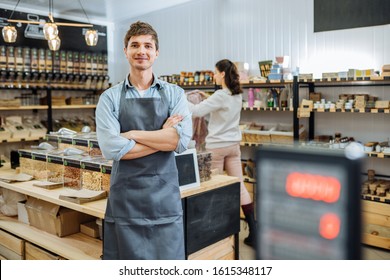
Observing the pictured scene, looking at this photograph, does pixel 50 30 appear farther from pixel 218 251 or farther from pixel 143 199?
pixel 218 251

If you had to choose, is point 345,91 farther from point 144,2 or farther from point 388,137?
point 144,2

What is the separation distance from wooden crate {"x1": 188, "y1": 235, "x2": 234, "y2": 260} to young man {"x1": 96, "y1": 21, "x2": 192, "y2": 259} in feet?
1.86

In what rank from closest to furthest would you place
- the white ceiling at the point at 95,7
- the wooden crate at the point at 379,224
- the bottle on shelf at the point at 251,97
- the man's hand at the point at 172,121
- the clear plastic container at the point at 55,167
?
the man's hand at the point at 172,121, the clear plastic container at the point at 55,167, the wooden crate at the point at 379,224, the bottle on shelf at the point at 251,97, the white ceiling at the point at 95,7

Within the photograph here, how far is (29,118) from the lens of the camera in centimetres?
555

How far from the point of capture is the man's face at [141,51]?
5.81 feet

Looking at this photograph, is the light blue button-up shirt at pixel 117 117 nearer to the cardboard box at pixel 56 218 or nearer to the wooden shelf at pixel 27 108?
the cardboard box at pixel 56 218

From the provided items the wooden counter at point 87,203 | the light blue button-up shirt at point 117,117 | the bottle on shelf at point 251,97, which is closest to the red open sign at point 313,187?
the light blue button-up shirt at point 117,117

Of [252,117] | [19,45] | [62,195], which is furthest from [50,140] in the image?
[19,45]

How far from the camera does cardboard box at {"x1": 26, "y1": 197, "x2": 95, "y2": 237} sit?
2574mm

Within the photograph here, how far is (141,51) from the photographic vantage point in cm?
176

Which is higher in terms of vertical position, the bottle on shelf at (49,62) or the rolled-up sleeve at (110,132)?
the bottle on shelf at (49,62)

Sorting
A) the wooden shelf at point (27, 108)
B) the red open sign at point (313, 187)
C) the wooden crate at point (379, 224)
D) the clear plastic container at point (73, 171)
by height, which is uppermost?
the wooden shelf at point (27, 108)

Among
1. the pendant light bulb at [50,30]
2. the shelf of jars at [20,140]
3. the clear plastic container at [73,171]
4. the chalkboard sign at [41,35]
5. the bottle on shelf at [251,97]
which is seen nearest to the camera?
the clear plastic container at [73,171]

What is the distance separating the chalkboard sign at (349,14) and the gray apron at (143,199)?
2871 mm
